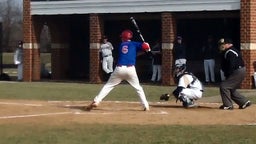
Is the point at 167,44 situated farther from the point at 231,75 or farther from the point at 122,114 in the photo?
the point at 122,114

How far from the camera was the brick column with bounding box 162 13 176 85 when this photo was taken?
27750 millimetres

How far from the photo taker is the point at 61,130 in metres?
12.9

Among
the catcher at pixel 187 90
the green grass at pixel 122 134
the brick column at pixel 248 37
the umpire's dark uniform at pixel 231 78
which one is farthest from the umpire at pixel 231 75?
the brick column at pixel 248 37

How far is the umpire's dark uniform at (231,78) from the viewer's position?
16.7 metres

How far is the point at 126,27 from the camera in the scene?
33.3 m

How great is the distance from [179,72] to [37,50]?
15.2m

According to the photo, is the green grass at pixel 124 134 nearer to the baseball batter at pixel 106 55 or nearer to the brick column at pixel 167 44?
the brick column at pixel 167 44

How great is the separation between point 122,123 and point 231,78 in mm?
3806

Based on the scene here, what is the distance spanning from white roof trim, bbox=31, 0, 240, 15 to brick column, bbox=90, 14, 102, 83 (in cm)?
43

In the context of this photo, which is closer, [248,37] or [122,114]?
[122,114]

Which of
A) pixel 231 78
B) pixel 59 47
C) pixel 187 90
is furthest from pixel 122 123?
pixel 59 47

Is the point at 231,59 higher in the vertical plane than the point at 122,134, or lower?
higher

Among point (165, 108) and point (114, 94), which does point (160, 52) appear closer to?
point (114, 94)

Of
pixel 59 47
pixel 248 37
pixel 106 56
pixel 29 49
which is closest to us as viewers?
pixel 248 37
